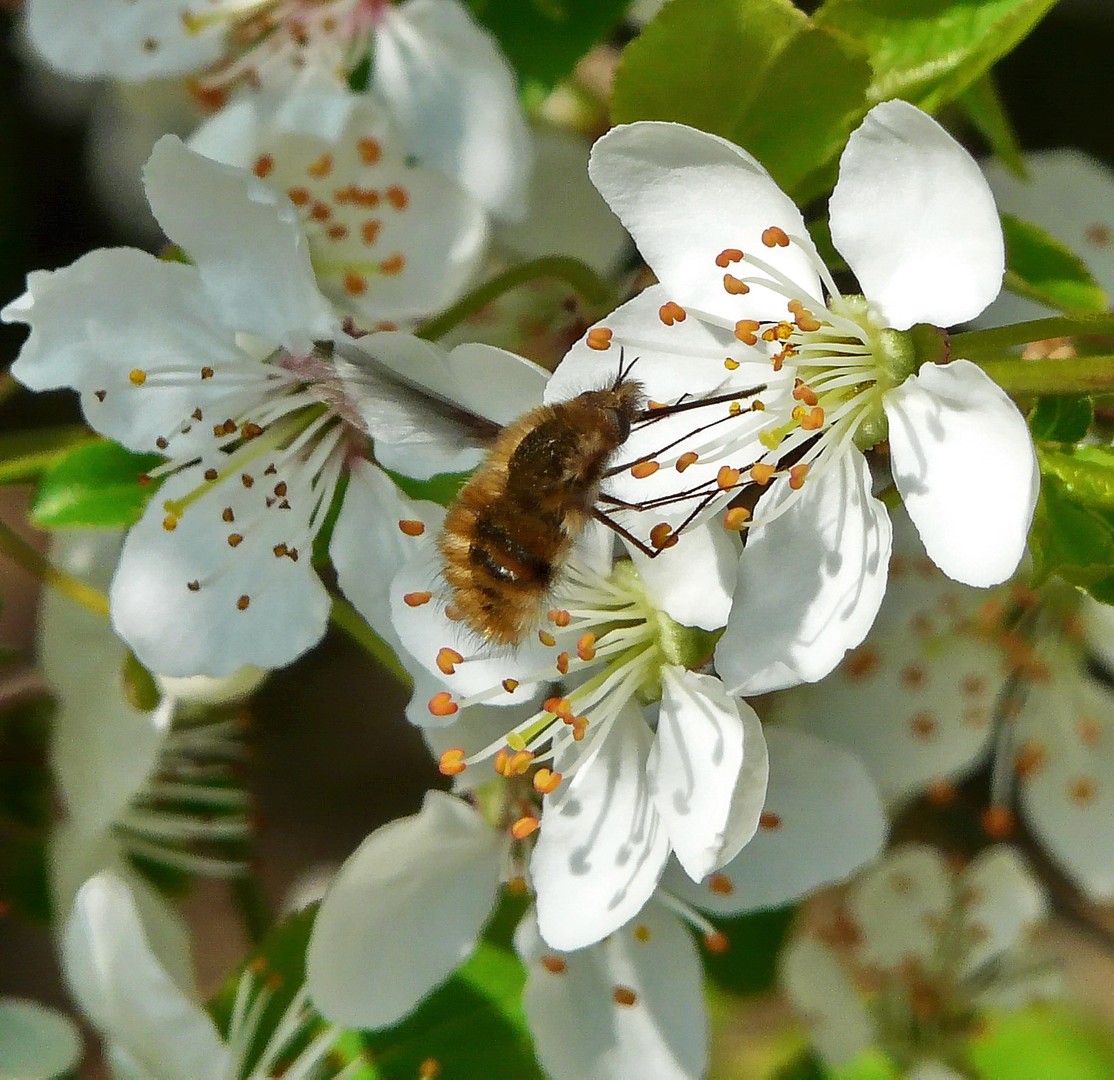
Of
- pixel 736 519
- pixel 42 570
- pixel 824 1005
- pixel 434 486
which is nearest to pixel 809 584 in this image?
pixel 736 519

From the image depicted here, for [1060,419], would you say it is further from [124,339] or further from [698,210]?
[124,339]

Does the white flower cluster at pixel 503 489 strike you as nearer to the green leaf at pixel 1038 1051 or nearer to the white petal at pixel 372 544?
the white petal at pixel 372 544

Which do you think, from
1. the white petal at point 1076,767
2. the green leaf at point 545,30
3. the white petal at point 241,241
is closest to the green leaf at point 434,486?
the white petal at point 241,241

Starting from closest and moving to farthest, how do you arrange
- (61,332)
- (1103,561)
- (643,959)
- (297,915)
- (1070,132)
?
(1103,561) < (61,332) < (643,959) < (297,915) < (1070,132)

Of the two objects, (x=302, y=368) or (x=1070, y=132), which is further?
(x=1070, y=132)

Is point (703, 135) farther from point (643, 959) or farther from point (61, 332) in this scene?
point (643, 959)

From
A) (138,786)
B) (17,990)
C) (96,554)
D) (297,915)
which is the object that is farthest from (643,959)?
(17,990)
